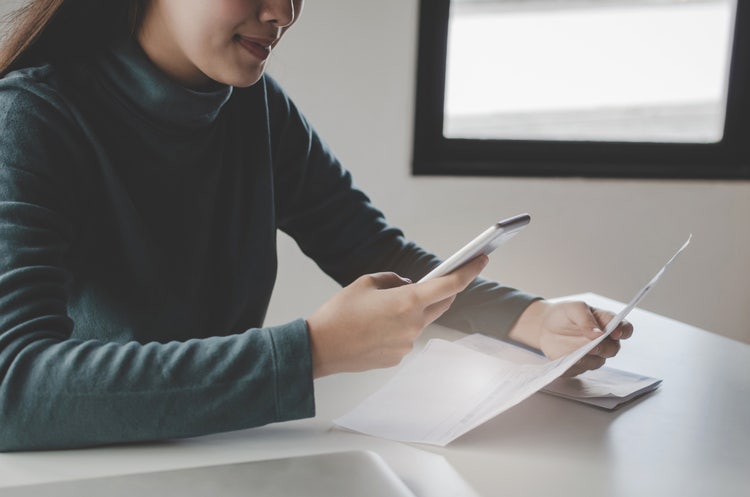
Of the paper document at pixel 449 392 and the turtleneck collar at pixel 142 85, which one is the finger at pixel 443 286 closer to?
the paper document at pixel 449 392

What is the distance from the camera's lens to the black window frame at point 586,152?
2242 millimetres

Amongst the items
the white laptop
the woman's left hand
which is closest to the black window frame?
the woman's left hand

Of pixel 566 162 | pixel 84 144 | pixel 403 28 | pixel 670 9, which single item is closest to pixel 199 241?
pixel 84 144

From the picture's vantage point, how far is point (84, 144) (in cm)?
84

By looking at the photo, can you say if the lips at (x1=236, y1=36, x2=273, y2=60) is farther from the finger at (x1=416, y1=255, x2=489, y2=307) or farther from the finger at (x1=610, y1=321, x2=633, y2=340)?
the finger at (x1=610, y1=321, x2=633, y2=340)

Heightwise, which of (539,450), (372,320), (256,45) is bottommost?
(539,450)

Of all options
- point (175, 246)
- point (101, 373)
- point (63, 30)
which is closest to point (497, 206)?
point (175, 246)

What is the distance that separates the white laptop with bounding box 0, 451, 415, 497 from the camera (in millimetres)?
548

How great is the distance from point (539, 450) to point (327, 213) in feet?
2.01

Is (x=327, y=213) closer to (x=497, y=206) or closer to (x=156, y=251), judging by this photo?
(x=156, y=251)

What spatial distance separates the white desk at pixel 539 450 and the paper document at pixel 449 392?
2 cm

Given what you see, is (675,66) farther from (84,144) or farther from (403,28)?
(84,144)

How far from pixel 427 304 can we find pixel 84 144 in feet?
1.44

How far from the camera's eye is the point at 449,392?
31.6 inches
